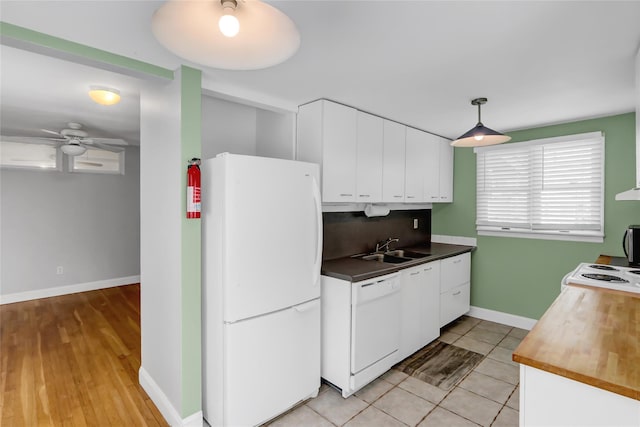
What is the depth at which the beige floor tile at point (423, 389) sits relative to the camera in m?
2.46

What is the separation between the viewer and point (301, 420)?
221cm

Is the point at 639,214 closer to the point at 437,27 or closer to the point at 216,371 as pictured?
the point at 437,27

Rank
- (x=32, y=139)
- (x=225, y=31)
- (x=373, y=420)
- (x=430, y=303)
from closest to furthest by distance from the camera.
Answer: (x=225, y=31)
(x=373, y=420)
(x=430, y=303)
(x=32, y=139)

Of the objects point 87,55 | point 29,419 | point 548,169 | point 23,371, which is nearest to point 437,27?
point 87,55

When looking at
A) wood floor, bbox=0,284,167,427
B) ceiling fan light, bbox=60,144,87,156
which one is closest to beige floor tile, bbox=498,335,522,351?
wood floor, bbox=0,284,167,427

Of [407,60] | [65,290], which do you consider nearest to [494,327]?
[407,60]

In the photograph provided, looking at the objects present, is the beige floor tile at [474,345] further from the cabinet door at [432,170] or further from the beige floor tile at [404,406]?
the cabinet door at [432,170]

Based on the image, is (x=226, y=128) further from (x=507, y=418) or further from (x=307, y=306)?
(x=507, y=418)

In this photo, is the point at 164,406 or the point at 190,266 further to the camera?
the point at 164,406

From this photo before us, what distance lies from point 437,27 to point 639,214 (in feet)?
9.63

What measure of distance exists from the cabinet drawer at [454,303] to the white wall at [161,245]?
8.70 ft

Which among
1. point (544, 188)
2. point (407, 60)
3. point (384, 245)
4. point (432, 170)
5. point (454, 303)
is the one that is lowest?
point (454, 303)

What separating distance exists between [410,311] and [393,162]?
4.92 ft

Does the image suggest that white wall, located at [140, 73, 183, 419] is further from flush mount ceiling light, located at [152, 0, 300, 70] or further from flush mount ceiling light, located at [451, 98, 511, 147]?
flush mount ceiling light, located at [451, 98, 511, 147]
